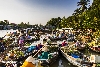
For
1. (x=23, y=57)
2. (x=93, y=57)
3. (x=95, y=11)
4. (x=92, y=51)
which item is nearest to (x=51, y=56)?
(x=23, y=57)

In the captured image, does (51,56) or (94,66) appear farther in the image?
(51,56)

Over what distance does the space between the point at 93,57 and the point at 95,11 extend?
1362 inches

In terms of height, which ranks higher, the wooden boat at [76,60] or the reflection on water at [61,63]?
the wooden boat at [76,60]

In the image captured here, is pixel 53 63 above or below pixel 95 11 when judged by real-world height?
below

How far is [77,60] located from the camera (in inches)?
884

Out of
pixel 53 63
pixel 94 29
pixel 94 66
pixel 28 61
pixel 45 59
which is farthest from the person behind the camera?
pixel 94 29

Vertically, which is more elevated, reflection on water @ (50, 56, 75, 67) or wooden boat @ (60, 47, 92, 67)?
wooden boat @ (60, 47, 92, 67)

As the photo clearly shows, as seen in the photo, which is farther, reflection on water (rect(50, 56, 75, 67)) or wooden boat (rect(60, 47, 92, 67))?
reflection on water (rect(50, 56, 75, 67))

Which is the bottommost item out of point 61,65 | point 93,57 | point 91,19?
point 61,65

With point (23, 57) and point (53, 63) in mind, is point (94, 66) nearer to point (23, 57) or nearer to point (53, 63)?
point (53, 63)

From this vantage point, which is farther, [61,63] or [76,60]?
[61,63]

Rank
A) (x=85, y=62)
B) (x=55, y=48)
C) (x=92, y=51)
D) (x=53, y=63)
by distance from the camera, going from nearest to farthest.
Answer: (x=85, y=62)
(x=53, y=63)
(x=55, y=48)
(x=92, y=51)

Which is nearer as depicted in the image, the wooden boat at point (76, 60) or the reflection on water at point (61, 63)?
the wooden boat at point (76, 60)

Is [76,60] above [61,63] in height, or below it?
above
